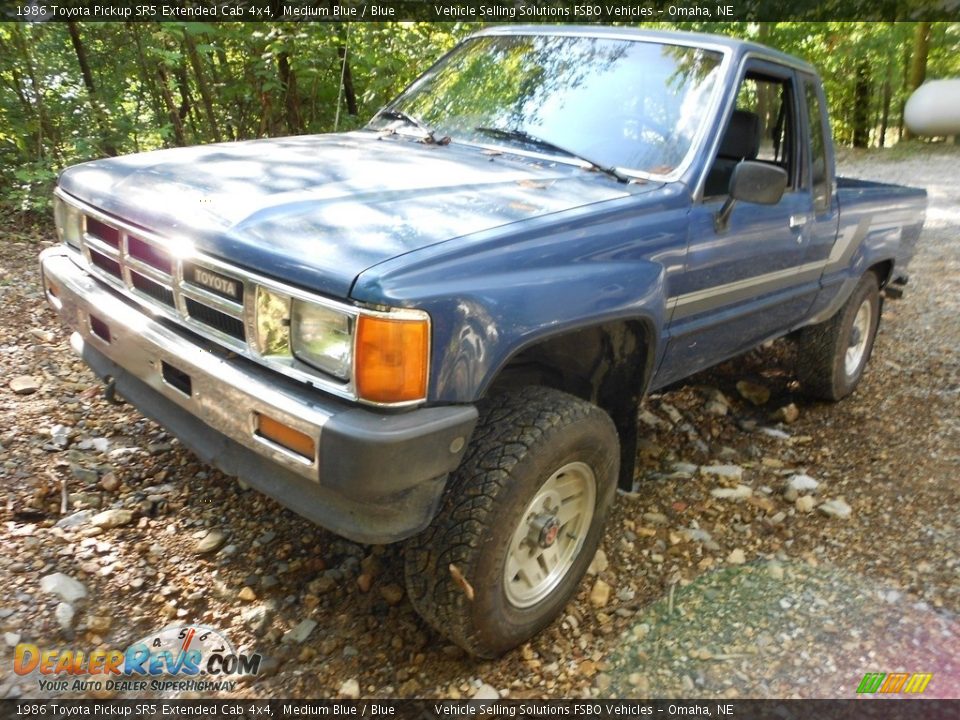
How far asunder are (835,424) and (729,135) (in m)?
1.75

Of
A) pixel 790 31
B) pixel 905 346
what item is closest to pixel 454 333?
pixel 905 346

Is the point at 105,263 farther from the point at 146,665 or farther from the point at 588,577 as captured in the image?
the point at 588,577

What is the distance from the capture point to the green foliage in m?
5.90

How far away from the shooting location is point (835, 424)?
13.6 ft

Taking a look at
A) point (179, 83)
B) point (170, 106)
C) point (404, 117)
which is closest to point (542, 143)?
point (404, 117)

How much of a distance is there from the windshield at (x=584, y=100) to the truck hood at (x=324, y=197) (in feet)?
0.58

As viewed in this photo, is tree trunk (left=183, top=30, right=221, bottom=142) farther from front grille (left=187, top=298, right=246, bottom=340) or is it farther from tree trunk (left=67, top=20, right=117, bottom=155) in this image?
front grille (left=187, top=298, right=246, bottom=340)

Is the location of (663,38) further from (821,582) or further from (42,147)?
(42,147)

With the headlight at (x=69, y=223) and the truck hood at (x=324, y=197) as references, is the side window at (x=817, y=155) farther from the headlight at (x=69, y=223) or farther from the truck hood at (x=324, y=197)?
the headlight at (x=69, y=223)

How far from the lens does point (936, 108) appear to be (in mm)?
16016

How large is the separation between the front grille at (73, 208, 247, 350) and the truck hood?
0.06m

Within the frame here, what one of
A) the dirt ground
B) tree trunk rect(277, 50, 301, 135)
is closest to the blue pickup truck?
the dirt ground

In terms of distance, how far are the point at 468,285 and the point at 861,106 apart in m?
19.0

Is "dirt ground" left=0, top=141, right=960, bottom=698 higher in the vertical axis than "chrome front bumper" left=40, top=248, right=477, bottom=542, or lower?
lower
